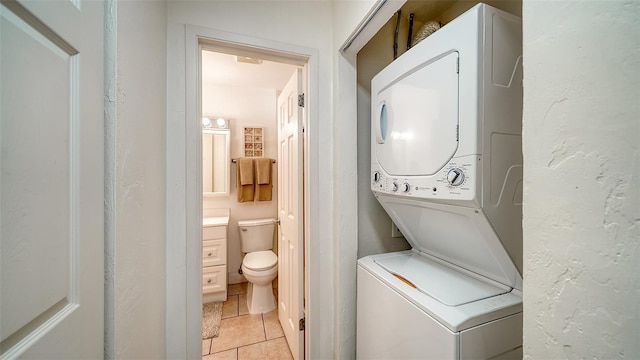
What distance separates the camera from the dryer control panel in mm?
700

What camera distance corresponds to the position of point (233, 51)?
49.1 inches

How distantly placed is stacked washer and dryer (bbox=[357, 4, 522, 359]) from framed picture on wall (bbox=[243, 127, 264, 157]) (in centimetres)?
216

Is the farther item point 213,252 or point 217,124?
point 217,124

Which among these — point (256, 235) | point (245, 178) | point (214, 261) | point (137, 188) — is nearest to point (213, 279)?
point (214, 261)

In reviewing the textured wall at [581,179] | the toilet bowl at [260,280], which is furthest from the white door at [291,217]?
the textured wall at [581,179]

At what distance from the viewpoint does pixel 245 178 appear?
2.70 m

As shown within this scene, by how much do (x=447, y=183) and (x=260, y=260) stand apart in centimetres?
205

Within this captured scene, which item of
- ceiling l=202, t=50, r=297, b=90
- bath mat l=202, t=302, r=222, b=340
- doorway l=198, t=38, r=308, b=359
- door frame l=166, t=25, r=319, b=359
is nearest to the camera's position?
door frame l=166, t=25, r=319, b=359

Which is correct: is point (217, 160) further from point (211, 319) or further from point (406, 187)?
point (406, 187)

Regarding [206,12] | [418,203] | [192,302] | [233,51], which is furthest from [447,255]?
[206,12]

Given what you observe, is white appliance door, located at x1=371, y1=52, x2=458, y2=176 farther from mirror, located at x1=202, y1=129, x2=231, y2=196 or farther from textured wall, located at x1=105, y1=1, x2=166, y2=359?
mirror, located at x1=202, y1=129, x2=231, y2=196

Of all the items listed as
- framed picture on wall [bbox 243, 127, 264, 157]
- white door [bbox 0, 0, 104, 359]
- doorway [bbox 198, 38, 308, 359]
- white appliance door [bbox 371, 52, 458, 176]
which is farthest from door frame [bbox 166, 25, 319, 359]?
framed picture on wall [bbox 243, 127, 264, 157]

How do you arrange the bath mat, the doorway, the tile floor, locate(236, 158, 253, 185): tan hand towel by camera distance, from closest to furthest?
the doorway
the tile floor
the bath mat
locate(236, 158, 253, 185): tan hand towel

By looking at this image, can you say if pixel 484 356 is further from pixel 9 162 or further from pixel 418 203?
pixel 9 162
